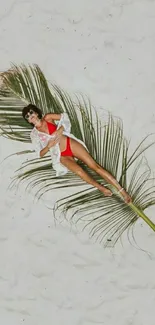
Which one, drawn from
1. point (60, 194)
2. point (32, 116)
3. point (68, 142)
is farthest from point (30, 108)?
point (60, 194)

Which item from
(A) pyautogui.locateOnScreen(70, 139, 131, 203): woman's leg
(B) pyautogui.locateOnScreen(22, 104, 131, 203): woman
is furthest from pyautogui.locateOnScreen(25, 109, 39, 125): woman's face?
A: (A) pyautogui.locateOnScreen(70, 139, 131, 203): woman's leg

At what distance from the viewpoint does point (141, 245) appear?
1.69 metres

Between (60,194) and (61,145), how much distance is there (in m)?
0.13

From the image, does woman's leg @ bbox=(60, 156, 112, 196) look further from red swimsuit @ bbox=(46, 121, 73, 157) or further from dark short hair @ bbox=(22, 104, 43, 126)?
dark short hair @ bbox=(22, 104, 43, 126)

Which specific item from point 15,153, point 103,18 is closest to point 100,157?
point 15,153

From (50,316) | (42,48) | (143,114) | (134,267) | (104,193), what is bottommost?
(50,316)

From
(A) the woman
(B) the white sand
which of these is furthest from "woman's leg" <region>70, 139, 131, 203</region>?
(B) the white sand

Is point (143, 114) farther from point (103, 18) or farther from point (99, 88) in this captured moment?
point (103, 18)

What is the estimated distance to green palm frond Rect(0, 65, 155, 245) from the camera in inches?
66.8

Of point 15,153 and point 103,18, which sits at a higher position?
point 103,18

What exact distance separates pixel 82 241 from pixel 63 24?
1.79ft

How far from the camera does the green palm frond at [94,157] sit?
1697 millimetres

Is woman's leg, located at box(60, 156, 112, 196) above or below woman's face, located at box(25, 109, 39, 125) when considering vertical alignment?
below

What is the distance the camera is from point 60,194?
1710 mm
